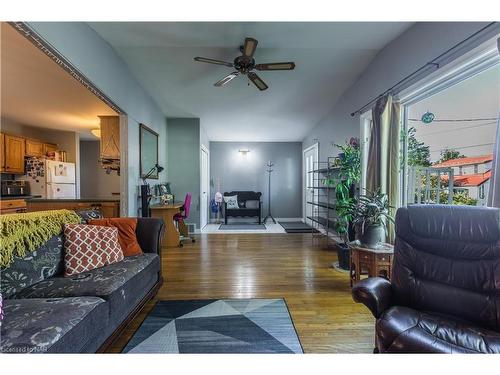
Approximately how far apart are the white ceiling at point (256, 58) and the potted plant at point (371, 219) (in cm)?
172

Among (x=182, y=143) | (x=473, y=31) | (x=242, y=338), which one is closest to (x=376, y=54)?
(x=473, y=31)

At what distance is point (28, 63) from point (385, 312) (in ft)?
13.3

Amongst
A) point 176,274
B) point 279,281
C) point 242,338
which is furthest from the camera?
point 176,274

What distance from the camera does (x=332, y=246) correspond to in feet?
13.3

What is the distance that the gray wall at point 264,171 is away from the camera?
7191 millimetres

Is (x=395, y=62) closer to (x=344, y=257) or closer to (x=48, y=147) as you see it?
(x=344, y=257)

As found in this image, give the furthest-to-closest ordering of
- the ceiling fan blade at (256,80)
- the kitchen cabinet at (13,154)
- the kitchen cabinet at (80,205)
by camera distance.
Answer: the kitchen cabinet at (13,154)
the kitchen cabinet at (80,205)
the ceiling fan blade at (256,80)

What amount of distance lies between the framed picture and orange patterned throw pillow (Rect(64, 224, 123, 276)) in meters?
1.88

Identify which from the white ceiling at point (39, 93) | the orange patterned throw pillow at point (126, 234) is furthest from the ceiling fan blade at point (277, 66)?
the white ceiling at point (39, 93)

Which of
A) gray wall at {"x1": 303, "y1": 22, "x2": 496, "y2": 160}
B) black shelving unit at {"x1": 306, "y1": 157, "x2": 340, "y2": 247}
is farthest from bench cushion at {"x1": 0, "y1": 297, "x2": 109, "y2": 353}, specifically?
black shelving unit at {"x1": 306, "y1": 157, "x2": 340, "y2": 247}

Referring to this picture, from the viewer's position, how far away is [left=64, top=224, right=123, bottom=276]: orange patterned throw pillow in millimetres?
1759

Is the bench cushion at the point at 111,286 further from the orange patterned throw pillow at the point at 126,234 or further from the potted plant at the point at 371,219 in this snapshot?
the potted plant at the point at 371,219

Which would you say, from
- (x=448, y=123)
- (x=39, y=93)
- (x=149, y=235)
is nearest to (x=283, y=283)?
(x=149, y=235)
